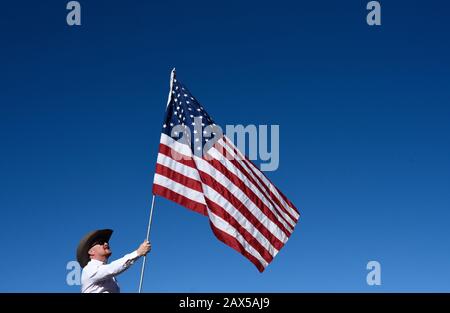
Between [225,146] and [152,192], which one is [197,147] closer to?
[225,146]

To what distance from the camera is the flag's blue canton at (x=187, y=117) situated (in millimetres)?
13812

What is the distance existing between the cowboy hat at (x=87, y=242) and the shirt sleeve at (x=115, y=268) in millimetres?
762

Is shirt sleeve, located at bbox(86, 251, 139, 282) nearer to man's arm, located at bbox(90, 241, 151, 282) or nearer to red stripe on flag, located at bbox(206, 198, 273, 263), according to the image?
man's arm, located at bbox(90, 241, 151, 282)

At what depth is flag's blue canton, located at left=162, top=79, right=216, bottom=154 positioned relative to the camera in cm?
1381

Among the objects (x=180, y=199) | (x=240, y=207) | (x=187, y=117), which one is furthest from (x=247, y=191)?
(x=187, y=117)

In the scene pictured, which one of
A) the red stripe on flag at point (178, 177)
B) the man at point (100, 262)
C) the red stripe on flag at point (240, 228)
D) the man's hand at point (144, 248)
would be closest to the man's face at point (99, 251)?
the man at point (100, 262)

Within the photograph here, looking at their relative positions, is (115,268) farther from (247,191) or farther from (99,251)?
(247,191)

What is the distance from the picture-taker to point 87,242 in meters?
10.5

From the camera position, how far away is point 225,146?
14281mm

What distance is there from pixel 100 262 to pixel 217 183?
3.87 m

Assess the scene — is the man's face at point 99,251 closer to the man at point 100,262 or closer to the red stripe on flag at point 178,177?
the man at point 100,262

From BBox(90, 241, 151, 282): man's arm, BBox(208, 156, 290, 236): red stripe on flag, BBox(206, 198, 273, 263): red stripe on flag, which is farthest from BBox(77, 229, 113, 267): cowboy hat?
BBox(208, 156, 290, 236): red stripe on flag
